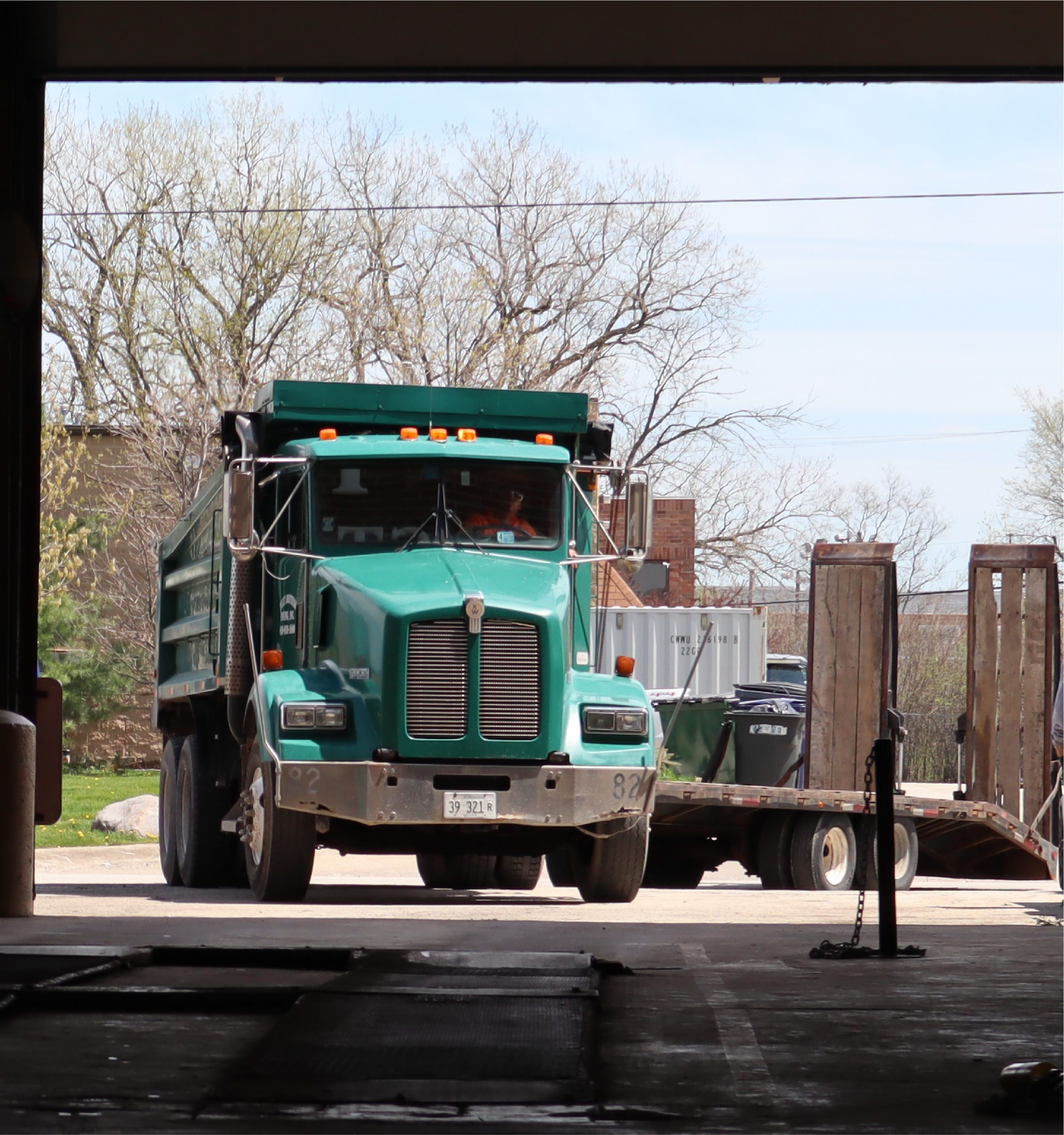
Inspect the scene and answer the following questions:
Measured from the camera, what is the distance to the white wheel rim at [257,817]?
1202 cm

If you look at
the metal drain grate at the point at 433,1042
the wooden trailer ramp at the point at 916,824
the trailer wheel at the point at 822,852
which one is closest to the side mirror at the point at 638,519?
the wooden trailer ramp at the point at 916,824

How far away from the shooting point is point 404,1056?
16.2ft

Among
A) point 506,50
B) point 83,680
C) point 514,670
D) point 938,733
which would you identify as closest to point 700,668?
point 83,680

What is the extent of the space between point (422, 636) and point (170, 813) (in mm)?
5256

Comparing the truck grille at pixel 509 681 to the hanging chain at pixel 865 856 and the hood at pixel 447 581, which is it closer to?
the hood at pixel 447 581

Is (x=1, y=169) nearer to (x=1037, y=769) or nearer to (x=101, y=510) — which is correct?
(x=1037, y=769)

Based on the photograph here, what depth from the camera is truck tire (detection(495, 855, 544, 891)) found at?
50.5 feet

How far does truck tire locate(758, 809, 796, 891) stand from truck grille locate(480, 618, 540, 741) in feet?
15.2

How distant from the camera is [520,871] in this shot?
15.4 meters

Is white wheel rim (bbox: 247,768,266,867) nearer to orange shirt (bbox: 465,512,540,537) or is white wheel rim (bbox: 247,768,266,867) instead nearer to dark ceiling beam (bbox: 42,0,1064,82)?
orange shirt (bbox: 465,512,540,537)

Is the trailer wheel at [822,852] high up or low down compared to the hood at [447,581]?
down

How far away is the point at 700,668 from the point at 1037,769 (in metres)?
14.1

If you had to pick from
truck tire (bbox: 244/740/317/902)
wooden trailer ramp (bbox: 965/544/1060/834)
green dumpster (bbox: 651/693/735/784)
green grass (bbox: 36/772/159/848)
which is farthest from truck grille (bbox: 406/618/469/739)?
green dumpster (bbox: 651/693/735/784)

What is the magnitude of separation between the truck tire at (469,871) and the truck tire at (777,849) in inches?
92.5
